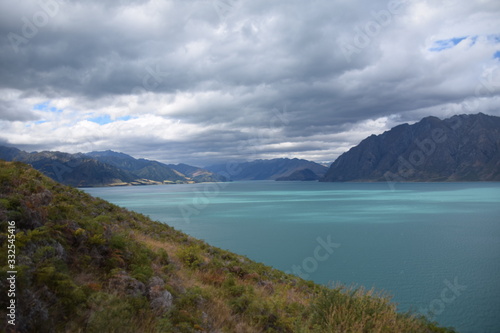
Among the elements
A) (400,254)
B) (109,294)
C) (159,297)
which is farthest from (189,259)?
(400,254)

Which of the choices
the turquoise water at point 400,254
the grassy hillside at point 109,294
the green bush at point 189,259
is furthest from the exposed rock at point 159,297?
the turquoise water at point 400,254

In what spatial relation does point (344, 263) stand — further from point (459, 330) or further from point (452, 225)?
point (452, 225)

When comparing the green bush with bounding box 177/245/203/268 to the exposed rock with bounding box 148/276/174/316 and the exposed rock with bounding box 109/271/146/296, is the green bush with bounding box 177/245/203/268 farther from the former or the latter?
the exposed rock with bounding box 109/271/146/296

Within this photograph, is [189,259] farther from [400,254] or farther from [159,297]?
[400,254]

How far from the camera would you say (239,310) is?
10.3 meters

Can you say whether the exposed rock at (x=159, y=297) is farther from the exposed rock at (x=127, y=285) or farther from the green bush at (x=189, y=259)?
the green bush at (x=189, y=259)

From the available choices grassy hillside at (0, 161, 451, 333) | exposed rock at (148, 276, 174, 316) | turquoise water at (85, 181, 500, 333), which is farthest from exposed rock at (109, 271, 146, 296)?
turquoise water at (85, 181, 500, 333)

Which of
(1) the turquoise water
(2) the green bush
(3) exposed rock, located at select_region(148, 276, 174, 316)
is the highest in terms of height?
(3) exposed rock, located at select_region(148, 276, 174, 316)

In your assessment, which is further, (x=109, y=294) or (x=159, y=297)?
(x=159, y=297)

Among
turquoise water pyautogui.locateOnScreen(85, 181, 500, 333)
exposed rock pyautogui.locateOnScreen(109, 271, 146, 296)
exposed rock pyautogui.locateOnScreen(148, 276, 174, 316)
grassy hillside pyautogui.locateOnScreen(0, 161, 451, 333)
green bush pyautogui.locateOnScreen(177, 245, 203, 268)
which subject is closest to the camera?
grassy hillside pyautogui.locateOnScreen(0, 161, 451, 333)

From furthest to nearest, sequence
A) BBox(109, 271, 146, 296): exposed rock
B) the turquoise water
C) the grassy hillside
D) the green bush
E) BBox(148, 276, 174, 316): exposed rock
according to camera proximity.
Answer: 1. the turquoise water
2. the green bush
3. BBox(109, 271, 146, 296): exposed rock
4. BBox(148, 276, 174, 316): exposed rock
5. the grassy hillside

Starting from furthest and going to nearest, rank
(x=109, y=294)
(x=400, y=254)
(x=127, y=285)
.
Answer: (x=400, y=254)
(x=127, y=285)
(x=109, y=294)

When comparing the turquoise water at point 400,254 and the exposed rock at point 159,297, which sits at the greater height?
the exposed rock at point 159,297

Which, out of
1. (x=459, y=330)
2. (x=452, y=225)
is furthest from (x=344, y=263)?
(x=452, y=225)
